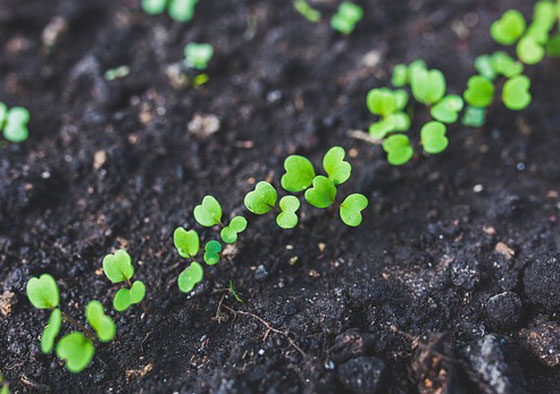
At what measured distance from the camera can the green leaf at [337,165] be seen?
1713 mm

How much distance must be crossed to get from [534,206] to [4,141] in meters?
2.15

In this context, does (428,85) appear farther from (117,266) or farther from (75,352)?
(75,352)

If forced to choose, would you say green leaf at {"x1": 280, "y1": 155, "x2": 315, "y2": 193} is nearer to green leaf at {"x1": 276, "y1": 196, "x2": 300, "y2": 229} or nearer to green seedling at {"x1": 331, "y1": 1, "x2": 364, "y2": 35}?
green leaf at {"x1": 276, "y1": 196, "x2": 300, "y2": 229}

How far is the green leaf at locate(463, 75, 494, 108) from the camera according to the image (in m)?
2.07

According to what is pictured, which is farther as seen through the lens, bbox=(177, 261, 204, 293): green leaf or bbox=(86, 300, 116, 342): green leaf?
bbox=(177, 261, 204, 293): green leaf

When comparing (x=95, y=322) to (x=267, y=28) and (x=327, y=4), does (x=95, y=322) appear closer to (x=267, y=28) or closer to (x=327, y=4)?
(x=267, y=28)

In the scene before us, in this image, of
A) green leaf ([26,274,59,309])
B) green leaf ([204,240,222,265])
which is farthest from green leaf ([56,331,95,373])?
green leaf ([204,240,222,265])

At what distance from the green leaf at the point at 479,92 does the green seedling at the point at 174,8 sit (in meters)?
1.43

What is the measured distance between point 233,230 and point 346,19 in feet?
4.63

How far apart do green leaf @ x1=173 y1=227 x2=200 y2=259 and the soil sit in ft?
0.59

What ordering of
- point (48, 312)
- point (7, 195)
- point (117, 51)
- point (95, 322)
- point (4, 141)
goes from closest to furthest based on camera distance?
point (95, 322) → point (48, 312) → point (7, 195) → point (4, 141) → point (117, 51)

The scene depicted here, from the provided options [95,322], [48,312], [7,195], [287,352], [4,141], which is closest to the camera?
[95,322]

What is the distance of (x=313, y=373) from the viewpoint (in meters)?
1.53

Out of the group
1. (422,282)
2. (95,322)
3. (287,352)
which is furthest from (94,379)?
(422,282)
